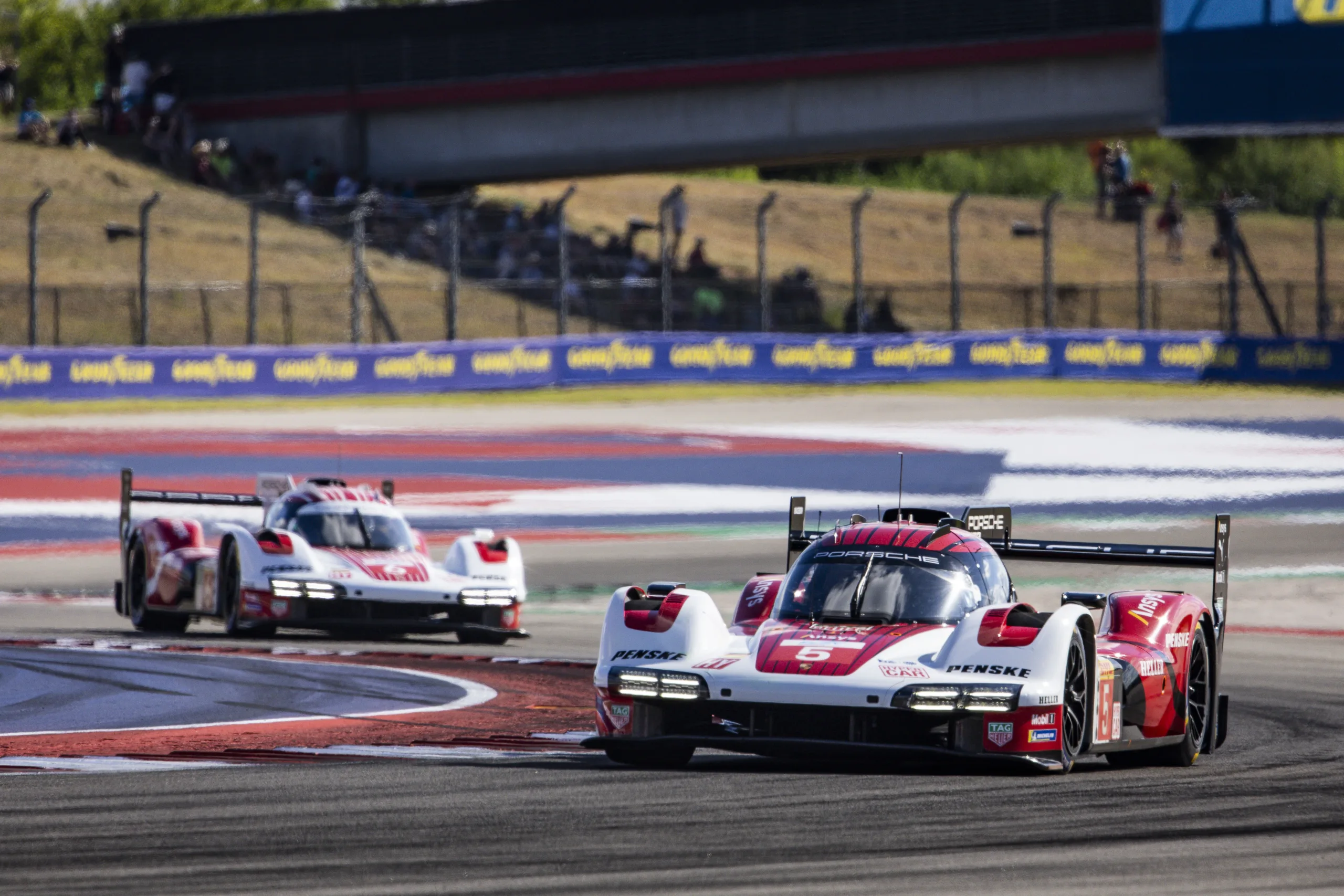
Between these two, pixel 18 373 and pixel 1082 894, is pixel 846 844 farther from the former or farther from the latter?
pixel 18 373

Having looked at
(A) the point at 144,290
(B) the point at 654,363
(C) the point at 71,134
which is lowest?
(B) the point at 654,363

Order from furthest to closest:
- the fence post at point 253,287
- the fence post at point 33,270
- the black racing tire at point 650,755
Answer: the fence post at point 253,287 → the fence post at point 33,270 → the black racing tire at point 650,755

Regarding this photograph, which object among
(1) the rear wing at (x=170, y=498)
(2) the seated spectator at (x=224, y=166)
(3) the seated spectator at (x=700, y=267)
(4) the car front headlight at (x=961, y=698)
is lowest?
(4) the car front headlight at (x=961, y=698)

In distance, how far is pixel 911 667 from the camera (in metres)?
9.23

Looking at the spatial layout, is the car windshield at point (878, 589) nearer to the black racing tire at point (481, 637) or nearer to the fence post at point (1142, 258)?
the black racing tire at point (481, 637)

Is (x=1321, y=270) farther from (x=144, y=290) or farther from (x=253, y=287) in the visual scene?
(x=144, y=290)

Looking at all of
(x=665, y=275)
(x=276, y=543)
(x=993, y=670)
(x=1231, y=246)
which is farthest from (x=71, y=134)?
(x=993, y=670)

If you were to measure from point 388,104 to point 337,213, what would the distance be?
4.75 meters

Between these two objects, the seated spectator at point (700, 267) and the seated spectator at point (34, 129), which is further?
the seated spectator at point (34, 129)

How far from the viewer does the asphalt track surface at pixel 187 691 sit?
11633 millimetres

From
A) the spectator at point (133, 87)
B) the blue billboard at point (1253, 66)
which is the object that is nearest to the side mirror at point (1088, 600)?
the blue billboard at point (1253, 66)

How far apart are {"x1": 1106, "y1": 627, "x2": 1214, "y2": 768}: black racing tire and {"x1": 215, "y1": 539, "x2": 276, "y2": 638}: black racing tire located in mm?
8171

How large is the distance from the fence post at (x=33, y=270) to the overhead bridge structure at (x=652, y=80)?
17544 mm

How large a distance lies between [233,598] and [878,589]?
8.22 m
